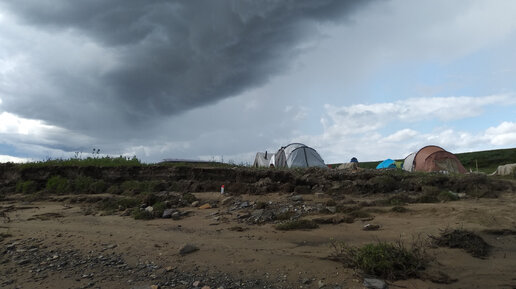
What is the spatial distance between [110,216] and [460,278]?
8.83 meters

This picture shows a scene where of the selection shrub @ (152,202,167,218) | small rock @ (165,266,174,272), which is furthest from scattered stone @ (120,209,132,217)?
small rock @ (165,266,174,272)

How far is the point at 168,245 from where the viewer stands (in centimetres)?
629

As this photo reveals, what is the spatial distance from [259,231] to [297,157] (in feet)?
44.1

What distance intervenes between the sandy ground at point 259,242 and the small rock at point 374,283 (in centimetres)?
13

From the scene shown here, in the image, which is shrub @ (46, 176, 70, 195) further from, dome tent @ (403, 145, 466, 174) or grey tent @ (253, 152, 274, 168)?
dome tent @ (403, 145, 466, 174)

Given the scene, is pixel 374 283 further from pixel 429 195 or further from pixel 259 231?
pixel 429 195

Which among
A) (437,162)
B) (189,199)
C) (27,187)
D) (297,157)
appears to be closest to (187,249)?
(189,199)

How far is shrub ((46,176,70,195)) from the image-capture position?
13.8 meters

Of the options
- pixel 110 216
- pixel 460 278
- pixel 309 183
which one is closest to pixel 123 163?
pixel 110 216

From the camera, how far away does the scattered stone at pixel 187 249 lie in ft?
18.9

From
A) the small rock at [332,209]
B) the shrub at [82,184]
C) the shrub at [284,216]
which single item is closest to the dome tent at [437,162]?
the small rock at [332,209]

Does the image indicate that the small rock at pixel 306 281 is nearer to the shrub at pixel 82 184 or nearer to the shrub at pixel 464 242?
the shrub at pixel 464 242

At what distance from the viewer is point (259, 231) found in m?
7.23

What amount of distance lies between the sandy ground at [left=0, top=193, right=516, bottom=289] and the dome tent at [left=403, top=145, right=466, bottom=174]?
8440mm
